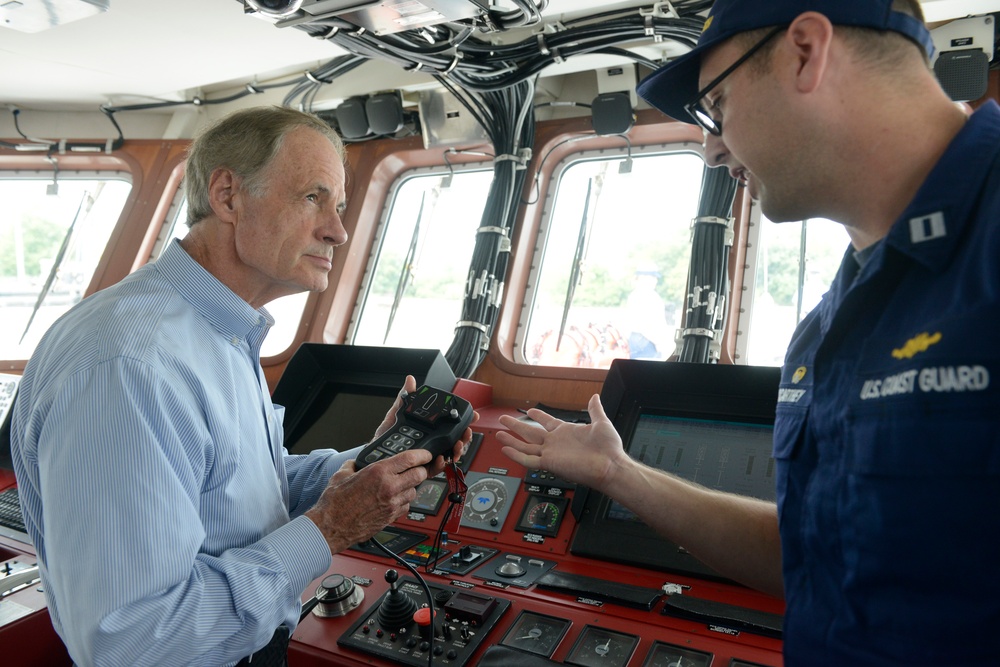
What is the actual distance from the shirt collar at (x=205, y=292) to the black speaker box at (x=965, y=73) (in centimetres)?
226

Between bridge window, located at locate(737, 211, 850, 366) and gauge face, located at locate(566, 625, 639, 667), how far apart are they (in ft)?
5.40

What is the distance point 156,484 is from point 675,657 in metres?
0.97

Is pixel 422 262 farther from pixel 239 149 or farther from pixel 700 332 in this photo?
pixel 239 149

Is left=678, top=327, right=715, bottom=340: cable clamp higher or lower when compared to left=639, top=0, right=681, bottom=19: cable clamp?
lower

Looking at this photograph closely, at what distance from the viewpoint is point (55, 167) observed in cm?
480

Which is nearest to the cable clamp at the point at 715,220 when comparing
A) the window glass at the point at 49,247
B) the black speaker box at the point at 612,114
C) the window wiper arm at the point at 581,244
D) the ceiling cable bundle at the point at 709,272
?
the ceiling cable bundle at the point at 709,272

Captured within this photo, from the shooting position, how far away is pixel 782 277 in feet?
9.65

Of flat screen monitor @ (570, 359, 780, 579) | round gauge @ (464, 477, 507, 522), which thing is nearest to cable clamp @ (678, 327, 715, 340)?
flat screen monitor @ (570, 359, 780, 579)

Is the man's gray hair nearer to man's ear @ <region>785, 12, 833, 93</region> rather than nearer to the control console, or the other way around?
the control console

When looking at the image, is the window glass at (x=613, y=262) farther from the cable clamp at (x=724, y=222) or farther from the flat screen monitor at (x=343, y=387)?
the flat screen monitor at (x=343, y=387)

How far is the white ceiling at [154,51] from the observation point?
3039 millimetres

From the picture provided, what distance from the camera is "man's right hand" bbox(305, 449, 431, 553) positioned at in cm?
141

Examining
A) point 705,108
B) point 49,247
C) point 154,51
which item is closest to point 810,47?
point 705,108

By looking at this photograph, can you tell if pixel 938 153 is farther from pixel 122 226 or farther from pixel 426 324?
pixel 122 226
